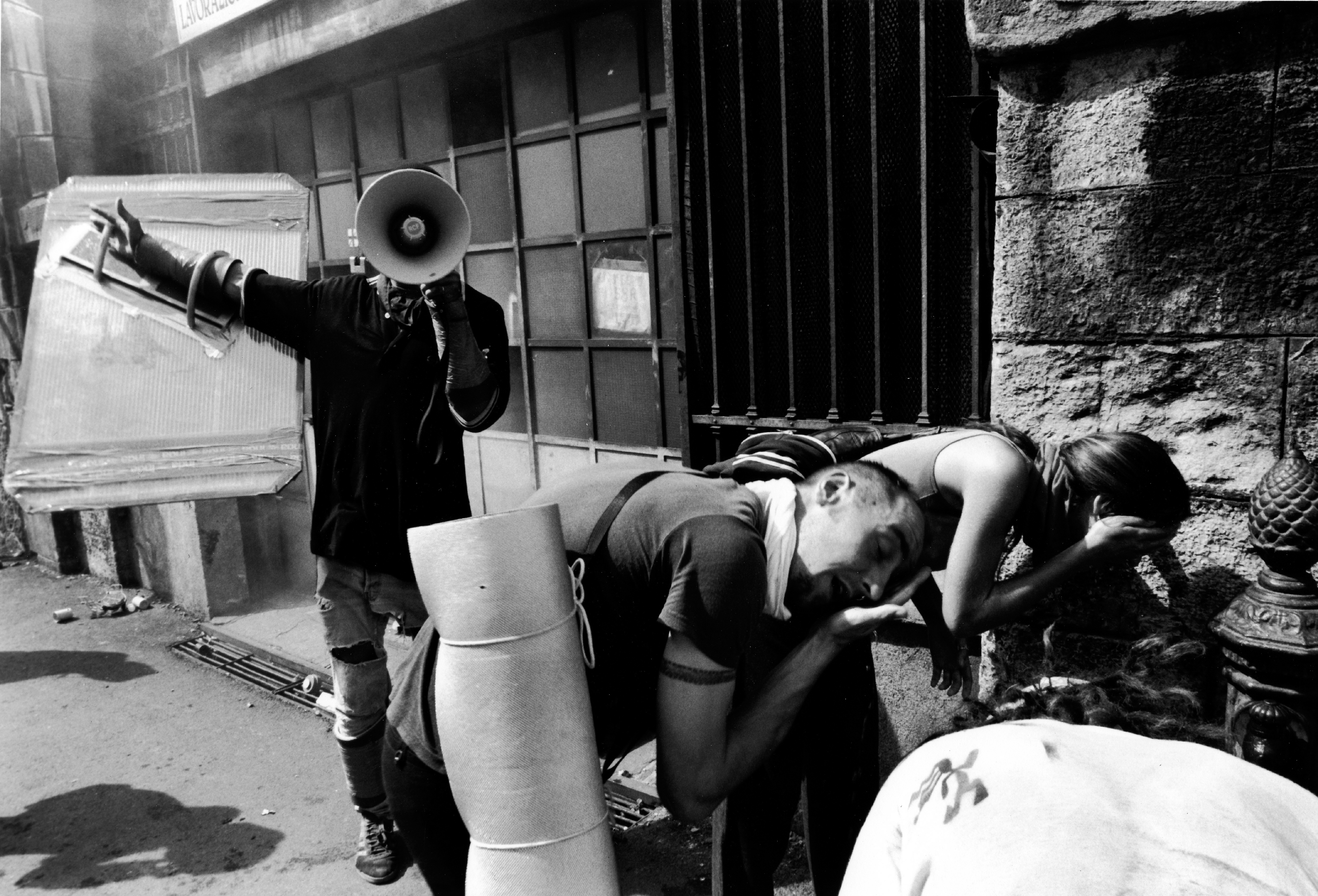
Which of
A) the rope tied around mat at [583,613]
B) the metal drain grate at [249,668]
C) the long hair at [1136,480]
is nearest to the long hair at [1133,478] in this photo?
the long hair at [1136,480]

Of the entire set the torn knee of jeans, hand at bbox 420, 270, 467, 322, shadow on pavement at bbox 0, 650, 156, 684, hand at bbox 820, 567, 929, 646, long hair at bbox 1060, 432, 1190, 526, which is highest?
hand at bbox 420, 270, 467, 322

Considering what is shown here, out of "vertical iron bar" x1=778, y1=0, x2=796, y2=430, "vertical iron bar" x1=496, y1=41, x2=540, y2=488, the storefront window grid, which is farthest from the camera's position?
"vertical iron bar" x1=496, y1=41, x2=540, y2=488

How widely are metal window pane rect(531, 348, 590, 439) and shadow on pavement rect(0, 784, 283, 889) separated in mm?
2404

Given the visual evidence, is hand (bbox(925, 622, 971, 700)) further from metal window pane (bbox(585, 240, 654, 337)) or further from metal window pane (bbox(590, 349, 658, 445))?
metal window pane (bbox(585, 240, 654, 337))

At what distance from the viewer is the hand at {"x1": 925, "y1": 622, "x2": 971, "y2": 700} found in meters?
2.65

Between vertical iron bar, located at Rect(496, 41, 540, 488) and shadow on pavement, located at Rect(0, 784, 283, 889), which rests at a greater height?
vertical iron bar, located at Rect(496, 41, 540, 488)

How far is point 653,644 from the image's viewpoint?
192 centimetres

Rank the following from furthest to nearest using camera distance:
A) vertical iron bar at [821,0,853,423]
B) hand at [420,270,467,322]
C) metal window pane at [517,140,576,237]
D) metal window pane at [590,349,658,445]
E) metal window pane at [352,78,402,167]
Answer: metal window pane at [352,78,402,167]
metal window pane at [517,140,576,237]
metal window pane at [590,349,658,445]
vertical iron bar at [821,0,853,423]
hand at [420,270,467,322]

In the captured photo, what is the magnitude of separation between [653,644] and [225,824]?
123 inches

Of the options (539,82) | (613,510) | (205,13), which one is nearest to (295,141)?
(205,13)

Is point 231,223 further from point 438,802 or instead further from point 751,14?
point 438,802

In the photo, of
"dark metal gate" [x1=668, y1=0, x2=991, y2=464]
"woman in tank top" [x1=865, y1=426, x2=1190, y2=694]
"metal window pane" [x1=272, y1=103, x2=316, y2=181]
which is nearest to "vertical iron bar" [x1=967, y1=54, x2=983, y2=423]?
"dark metal gate" [x1=668, y1=0, x2=991, y2=464]

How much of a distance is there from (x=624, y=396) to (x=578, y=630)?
10.5ft

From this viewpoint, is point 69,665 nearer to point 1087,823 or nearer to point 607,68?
point 607,68
